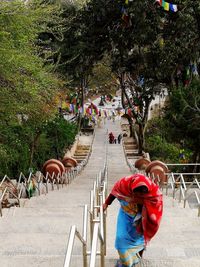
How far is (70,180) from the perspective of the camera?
1825 centimetres

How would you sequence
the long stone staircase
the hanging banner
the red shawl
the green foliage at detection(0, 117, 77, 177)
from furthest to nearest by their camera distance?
the green foliage at detection(0, 117, 77, 177) → the hanging banner → the long stone staircase → the red shawl

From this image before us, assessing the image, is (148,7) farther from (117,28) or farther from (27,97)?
(27,97)

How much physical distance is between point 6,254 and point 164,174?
9.85 m

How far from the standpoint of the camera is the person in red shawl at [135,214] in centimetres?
449

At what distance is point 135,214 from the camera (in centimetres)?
473

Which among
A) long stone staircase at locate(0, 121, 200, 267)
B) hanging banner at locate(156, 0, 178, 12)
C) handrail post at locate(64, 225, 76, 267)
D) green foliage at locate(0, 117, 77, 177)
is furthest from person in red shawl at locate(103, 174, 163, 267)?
hanging banner at locate(156, 0, 178, 12)

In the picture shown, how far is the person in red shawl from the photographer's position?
4488 mm

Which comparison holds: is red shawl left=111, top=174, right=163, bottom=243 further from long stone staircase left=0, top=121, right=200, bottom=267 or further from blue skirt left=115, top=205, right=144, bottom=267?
long stone staircase left=0, top=121, right=200, bottom=267

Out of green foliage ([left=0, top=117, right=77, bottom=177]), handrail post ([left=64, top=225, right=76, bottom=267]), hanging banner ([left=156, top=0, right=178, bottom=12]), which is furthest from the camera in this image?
green foliage ([left=0, top=117, right=77, bottom=177])

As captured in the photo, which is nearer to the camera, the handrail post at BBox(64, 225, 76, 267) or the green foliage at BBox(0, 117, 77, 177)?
the handrail post at BBox(64, 225, 76, 267)

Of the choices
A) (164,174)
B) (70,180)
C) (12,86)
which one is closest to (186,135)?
(164,174)

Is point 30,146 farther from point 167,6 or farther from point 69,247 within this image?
point 69,247

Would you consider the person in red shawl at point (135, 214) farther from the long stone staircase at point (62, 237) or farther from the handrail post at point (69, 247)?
the handrail post at point (69, 247)

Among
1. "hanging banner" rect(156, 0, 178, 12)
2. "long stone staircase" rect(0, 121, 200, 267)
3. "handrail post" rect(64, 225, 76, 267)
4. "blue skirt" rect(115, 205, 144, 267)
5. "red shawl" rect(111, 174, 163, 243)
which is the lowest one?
"long stone staircase" rect(0, 121, 200, 267)
